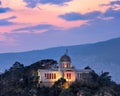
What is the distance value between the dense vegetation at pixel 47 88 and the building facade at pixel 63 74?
1748 mm

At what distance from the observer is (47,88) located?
420ft

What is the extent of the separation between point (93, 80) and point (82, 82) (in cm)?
518

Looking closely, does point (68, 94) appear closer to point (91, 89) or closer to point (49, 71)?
point (91, 89)

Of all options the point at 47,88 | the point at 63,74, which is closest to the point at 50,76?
the point at 63,74

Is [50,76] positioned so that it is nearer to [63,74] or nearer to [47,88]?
[63,74]

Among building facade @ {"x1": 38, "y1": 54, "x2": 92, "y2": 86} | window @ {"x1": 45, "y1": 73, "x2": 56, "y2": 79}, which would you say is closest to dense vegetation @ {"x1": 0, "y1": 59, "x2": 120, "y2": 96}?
building facade @ {"x1": 38, "y1": 54, "x2": 92, "y2": 86}

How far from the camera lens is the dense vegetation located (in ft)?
398

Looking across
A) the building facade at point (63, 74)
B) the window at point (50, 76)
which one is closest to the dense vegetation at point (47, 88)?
the building facade at point (63, 74)

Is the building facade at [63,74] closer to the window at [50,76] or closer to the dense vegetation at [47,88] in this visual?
the window at [50,76]

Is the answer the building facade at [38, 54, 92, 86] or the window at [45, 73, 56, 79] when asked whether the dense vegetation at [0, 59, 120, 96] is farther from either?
the window at [45, 73, 56, 79]

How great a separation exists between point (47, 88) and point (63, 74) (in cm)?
609

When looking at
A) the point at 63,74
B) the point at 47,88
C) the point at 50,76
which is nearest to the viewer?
the point at 47,88

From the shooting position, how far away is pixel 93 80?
12888cm

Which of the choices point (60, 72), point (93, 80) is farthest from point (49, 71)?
point (93, 80)
